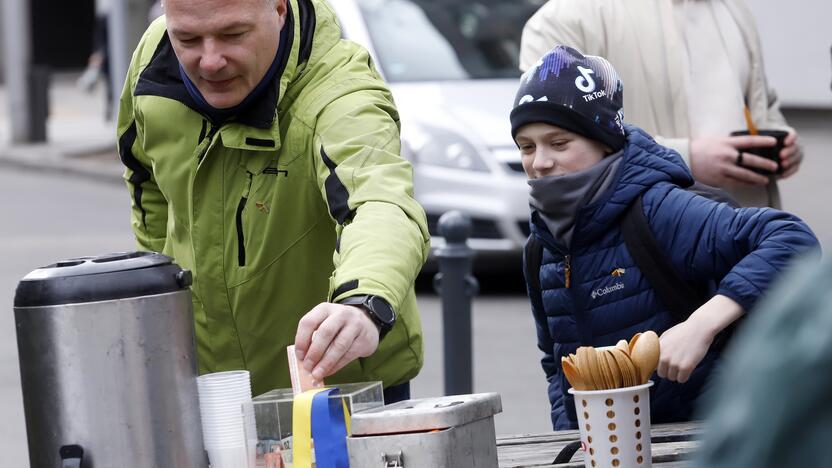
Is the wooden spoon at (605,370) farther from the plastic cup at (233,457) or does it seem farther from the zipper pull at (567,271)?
the zipper pull at (567,271)

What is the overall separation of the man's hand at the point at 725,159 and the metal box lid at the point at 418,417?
6.45 feet

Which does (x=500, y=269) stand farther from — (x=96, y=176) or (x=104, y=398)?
(x=96, y=176)

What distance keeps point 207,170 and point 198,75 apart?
0.70 ft

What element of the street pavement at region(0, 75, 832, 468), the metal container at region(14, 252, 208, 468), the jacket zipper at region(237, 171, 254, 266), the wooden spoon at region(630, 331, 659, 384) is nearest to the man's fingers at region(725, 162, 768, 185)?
the street pavement at region(0, 75, 832, 468)

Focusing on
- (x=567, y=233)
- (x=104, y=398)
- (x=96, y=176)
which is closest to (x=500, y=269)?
(x=567, y=233)

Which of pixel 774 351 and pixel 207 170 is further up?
pixel 207 170

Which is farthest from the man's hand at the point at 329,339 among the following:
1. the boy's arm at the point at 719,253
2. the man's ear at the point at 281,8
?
the man's ear at the point at 281,8

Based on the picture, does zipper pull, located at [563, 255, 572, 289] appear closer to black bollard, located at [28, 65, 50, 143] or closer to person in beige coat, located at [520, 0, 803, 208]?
person in beige coat, located at [520, 0, 803, 208]

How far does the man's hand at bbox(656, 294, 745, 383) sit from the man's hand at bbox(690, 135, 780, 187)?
1.40 meters

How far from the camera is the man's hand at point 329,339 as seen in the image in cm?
215

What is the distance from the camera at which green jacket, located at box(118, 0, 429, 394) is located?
108 inches

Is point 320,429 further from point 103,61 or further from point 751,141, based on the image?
point 103,61

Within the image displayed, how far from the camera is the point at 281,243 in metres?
2.86

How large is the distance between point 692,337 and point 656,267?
475 mm
